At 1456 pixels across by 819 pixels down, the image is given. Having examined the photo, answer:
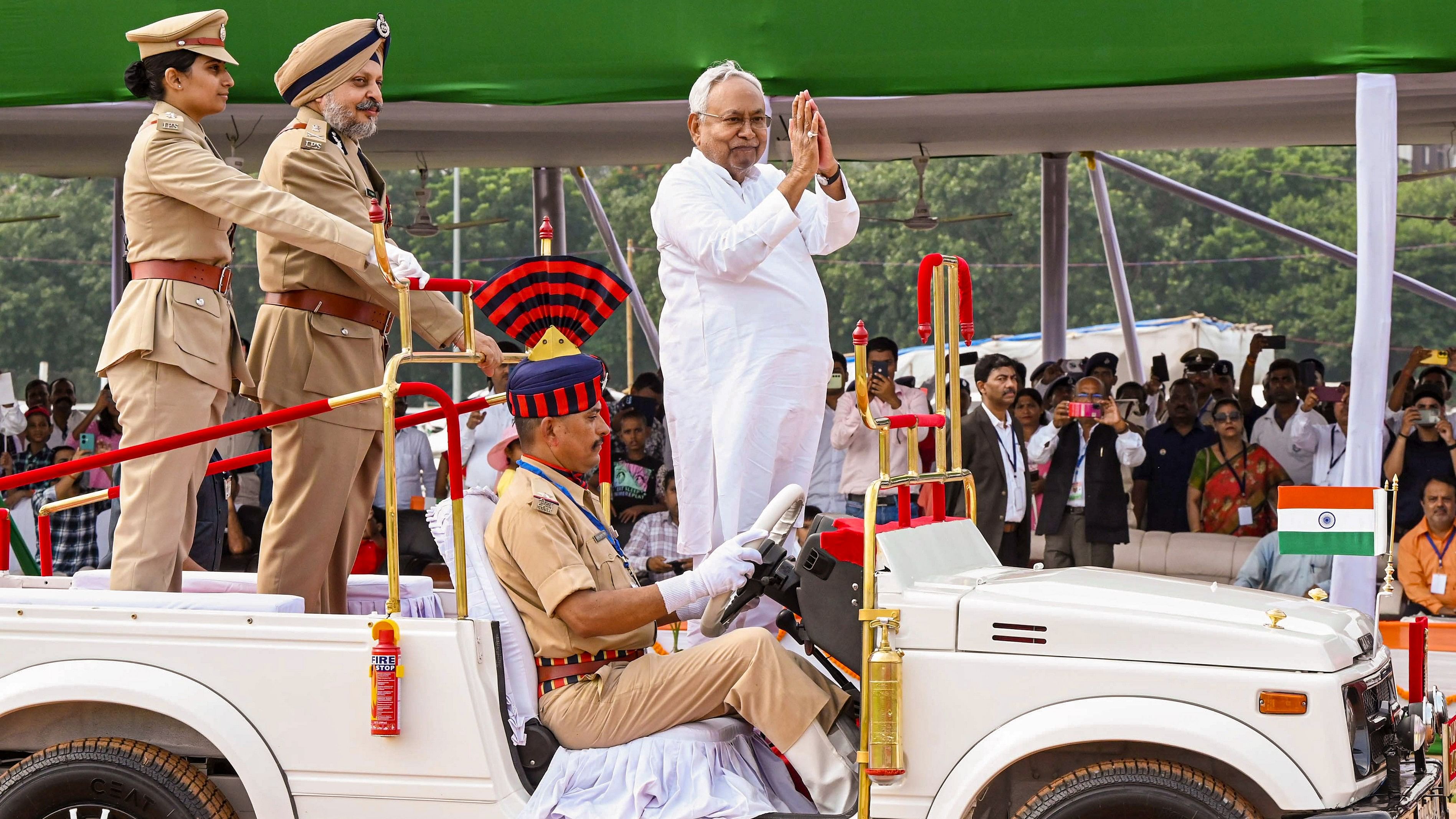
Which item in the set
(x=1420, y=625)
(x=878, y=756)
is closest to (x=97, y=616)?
(x=878, y=756)

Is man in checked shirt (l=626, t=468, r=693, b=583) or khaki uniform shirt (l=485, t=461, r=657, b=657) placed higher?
khaki uniform shirt (l=485, t=461, r=657, b=657)

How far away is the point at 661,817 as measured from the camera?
330 centimetres

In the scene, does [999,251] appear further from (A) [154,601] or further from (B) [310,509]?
(A) [154,601]

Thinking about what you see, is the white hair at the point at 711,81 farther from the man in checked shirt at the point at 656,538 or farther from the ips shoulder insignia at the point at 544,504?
the man in checked shirt at the point at 656,538

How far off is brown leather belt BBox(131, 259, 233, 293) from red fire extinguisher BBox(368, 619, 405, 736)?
Answer: 1.41m

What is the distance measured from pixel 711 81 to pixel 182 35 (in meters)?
1.49

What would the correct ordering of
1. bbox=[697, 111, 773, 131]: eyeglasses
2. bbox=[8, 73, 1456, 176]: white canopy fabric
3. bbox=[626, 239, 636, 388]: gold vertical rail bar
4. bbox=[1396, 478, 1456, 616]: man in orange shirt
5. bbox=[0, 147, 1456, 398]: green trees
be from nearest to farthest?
bbox=[697, 111, 773, 131]: eyeglasses < bbox=[1396, 478, 1456, 616]: man in orange shirt < bbox=[8, 73, 1456, 176]: white canopy fabric < bbox=[626, 239, 636, 388]: gold vertical rail bar < bbox=[0, 147, 1456, 398]: green trees

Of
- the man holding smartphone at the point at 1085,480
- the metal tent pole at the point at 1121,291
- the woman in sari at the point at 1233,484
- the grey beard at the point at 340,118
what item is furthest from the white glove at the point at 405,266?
the metal tent pole at the point at 1121,291

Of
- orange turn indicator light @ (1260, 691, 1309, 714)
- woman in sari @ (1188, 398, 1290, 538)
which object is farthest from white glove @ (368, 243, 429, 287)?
woman in sari @ (1188, 398, 1290, 538)

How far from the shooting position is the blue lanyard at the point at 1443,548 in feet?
25.1

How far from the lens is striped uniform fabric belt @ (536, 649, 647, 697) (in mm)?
3607

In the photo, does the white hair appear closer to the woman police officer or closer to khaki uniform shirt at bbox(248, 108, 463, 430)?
khaki uniform shirt at bbox(248, 108, 463, 430)

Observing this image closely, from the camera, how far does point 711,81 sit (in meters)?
4.49

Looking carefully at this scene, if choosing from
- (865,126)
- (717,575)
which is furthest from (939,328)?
(865,126)
